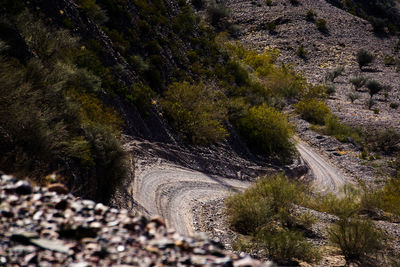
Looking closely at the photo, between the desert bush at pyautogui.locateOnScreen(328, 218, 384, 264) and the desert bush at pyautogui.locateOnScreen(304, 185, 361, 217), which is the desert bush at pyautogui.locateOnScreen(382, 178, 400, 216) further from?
the desert bush at pyautogui.locateOnScreen(328, 218, 384, 264)

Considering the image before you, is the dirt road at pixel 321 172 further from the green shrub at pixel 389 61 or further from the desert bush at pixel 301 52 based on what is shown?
the green shrub at pixel 389 61

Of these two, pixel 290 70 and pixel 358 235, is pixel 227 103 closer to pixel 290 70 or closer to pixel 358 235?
pixel 358 235

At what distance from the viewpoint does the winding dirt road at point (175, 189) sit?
1388 cm

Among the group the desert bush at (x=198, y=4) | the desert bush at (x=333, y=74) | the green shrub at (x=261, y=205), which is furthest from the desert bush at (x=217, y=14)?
the green shrub at (x=261, y=205)

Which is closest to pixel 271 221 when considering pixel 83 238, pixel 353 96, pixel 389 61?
pixel 83 238

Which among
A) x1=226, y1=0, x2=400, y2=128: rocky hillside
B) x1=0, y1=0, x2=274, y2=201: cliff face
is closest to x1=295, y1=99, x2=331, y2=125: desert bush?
x1=226, y1=0, x2=400, y2=128: rocky hillside

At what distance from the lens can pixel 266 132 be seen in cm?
2950

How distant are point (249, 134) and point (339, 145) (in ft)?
40.6

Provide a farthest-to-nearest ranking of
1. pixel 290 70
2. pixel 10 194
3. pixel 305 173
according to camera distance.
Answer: pixel 290 70
pixel 305 173
pixel 10 194

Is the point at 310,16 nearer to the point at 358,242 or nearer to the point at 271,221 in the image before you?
the point at 271,221

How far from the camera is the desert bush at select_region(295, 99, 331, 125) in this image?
1658 inches

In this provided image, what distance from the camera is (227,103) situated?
2980 cm

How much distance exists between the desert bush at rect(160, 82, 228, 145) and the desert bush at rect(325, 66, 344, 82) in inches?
1267

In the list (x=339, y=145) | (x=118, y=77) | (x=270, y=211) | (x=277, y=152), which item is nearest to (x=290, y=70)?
(x=339, y=145)
